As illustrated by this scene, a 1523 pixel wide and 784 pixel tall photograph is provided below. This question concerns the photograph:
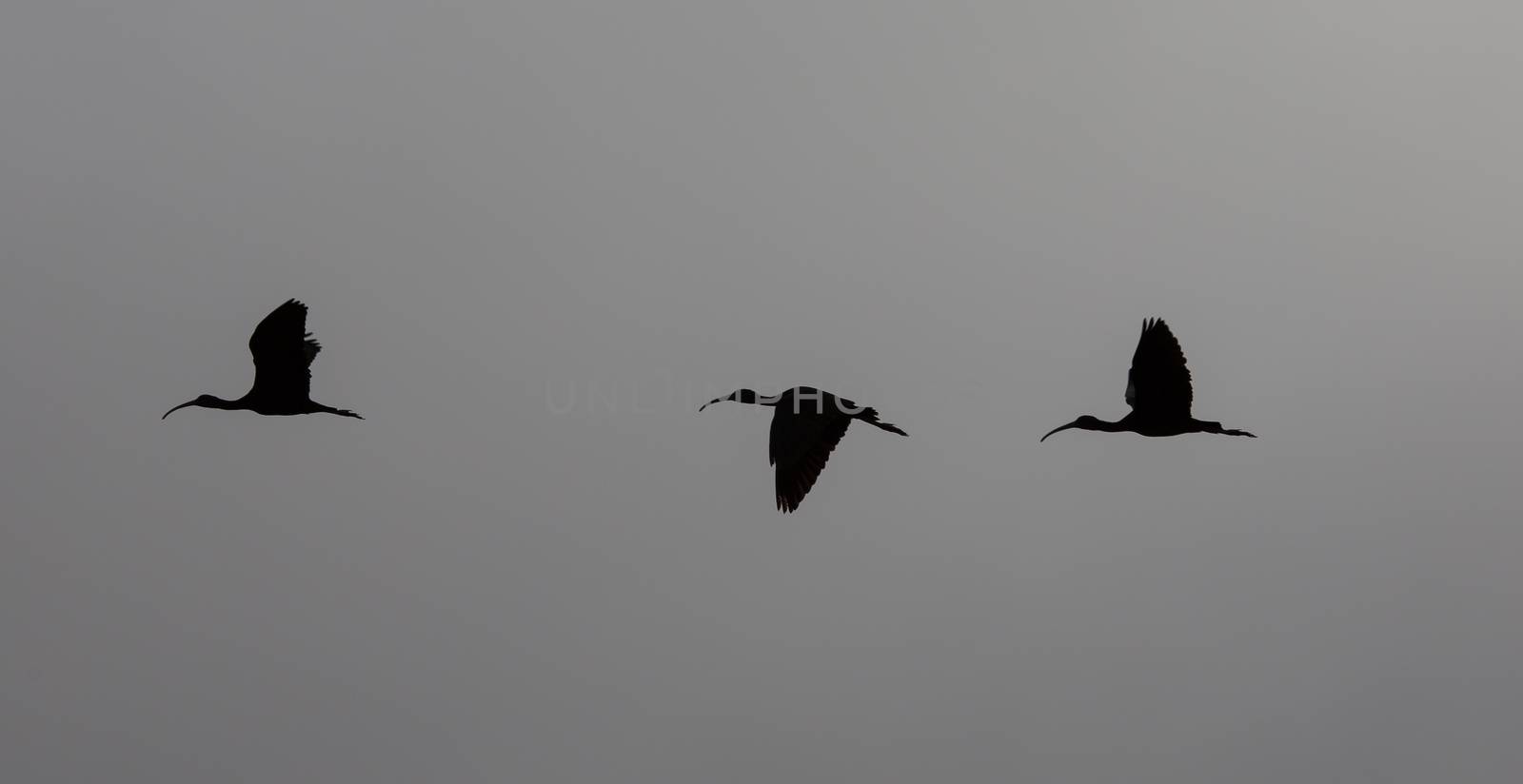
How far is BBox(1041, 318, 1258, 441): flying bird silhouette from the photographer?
A: 22.3m

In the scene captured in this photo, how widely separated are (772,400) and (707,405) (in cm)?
91

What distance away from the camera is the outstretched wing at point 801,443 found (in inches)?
898

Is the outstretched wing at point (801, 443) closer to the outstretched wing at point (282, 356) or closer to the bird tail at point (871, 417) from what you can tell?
the bird tail at point (871, 417)

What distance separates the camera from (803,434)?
2291 centimetres

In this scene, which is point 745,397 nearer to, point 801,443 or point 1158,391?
point 801,443

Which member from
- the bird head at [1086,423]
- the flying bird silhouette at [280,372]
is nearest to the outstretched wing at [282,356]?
the flying bird silhouette at [280,372]

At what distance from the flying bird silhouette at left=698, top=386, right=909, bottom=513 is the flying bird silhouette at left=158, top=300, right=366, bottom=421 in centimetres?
611

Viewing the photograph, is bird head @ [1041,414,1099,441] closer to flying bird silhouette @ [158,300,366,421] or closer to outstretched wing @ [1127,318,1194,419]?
outstretched wing @ [1127,318,1194,419]

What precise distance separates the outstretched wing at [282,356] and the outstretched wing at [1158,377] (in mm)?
10790

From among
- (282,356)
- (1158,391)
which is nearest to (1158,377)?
(1158,391)

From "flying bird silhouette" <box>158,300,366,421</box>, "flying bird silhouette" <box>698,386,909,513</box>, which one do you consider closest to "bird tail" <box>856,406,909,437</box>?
"flying bird silhouette" <box>698,386,909,513</box>

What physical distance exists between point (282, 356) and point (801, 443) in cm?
731

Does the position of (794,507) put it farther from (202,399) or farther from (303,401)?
(202,399)

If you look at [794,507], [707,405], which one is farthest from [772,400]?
[794,507]
